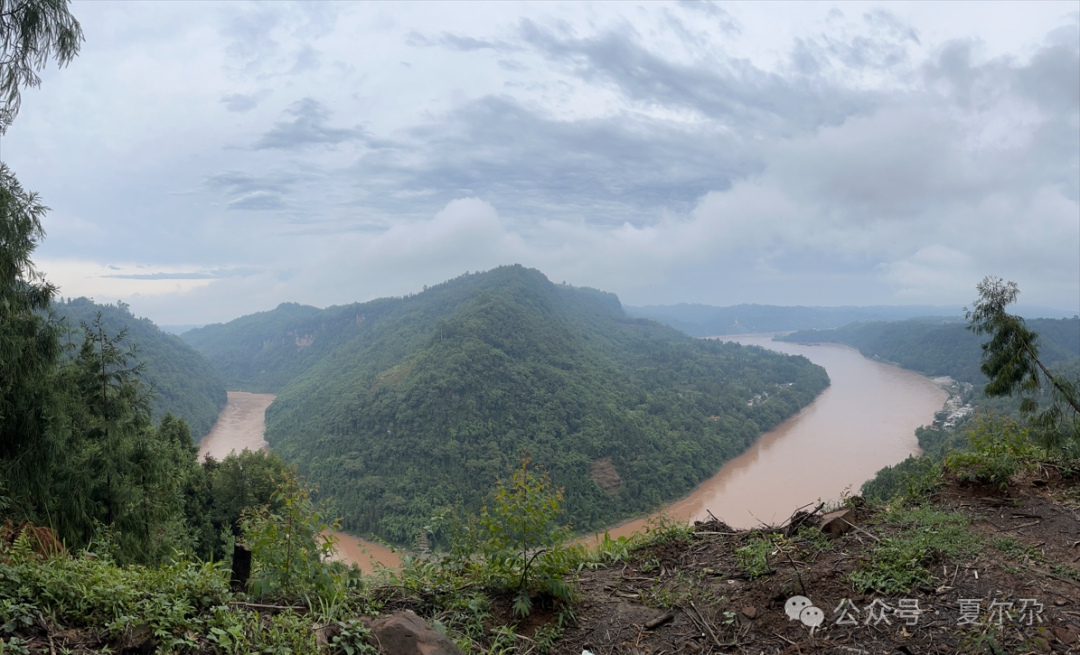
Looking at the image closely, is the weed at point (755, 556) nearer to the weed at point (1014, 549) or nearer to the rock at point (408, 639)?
the weed at point (1014, 549)

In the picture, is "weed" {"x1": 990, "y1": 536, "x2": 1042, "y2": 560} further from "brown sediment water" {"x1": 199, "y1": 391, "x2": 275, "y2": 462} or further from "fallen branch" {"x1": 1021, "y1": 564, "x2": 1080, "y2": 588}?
"brown sediment water" {"x1": 199, "y1": 391, "x2": 275, "y2": 462}

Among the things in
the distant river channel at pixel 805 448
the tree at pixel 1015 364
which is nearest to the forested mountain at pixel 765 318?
the distant river channel at pixel 805 448

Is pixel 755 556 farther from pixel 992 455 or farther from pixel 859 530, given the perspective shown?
pixel 992 455

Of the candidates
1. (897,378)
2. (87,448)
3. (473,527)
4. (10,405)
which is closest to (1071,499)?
(473,527)

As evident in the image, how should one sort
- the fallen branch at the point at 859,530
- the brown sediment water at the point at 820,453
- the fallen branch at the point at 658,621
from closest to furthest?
the fallen branch at the point at 658,621 → the fallen branch at the point at 859,530 → the brown sediment water at the point at 820,453

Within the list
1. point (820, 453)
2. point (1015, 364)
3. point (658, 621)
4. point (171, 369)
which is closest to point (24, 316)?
point (658, 621)

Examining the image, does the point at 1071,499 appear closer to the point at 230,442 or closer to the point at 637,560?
the point at 637,560
